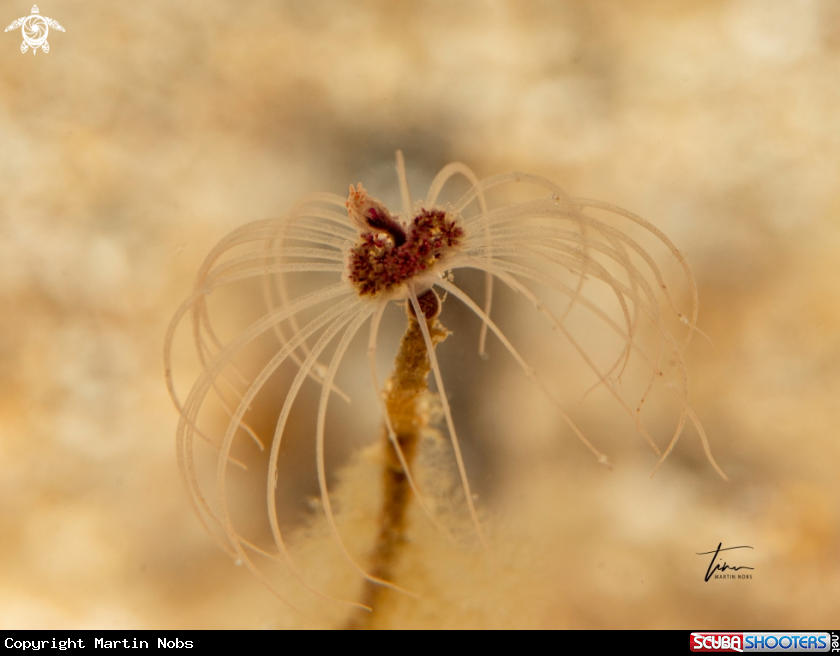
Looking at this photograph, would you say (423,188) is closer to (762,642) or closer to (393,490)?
(393,490)

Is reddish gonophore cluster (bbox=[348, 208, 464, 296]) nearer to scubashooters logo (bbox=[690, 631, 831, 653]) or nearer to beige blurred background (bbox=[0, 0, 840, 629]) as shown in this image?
beige blurred background (bbox=[0, 0, 840, 629])

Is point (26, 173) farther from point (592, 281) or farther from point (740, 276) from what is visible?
point (740, 276)

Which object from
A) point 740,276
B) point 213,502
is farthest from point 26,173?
point 740,276

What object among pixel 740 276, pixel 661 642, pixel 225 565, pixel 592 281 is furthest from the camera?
pixel 592 281

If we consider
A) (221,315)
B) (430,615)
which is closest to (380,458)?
(430,615)

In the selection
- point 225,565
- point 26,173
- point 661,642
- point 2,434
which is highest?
point 26,173

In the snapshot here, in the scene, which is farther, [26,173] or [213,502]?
[26,173]

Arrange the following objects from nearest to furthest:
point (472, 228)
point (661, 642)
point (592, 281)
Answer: point (472, 228) < point (661, 642) < point (592, 281)

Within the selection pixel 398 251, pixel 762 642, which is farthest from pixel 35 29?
pixel 762 642

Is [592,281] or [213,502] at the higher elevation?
[592,281]
